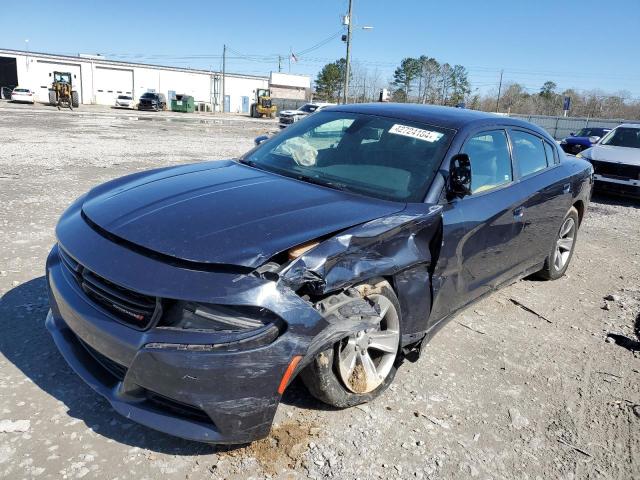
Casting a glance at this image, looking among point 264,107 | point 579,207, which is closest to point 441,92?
point 264,107

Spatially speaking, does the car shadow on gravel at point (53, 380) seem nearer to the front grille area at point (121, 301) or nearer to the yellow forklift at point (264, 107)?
the front grille area at point (121, 301)

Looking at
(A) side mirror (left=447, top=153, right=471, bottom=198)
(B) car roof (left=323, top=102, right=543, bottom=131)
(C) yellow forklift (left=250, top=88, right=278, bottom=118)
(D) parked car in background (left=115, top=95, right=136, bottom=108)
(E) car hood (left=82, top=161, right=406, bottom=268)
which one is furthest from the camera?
(C) yellow forklift (left=250, top=88, right=278, bottom=118)

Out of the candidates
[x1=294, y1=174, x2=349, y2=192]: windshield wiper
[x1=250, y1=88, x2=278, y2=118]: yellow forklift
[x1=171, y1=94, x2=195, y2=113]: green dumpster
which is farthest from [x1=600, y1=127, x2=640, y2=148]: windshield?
[x1=171, y1=94, x2=195, y2=113]: green dumpster

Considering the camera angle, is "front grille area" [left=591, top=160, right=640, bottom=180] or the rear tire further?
"front grille area" [left=591, top=160, right=640, bottom=180]

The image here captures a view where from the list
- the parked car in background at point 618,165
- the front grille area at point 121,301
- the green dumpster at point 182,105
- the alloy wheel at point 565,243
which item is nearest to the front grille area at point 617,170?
the parked car in background at point 618,165

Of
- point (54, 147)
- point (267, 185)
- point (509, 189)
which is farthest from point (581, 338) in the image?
point (54, 147)

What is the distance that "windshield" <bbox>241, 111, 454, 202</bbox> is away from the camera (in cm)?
311

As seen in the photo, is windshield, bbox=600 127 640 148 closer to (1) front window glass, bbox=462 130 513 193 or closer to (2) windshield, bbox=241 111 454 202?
(1) front window glass, bbox=462 130 513 193

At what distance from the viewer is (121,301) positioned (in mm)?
2156

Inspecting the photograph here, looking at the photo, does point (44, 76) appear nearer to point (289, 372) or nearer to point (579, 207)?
point (579, 207)

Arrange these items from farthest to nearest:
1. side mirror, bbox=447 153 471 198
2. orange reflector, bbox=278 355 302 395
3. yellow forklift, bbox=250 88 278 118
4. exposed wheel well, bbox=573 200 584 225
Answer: yellow forklift, bbox=250 88 278 118 → exposed wheel well, bbox=573 200 584 225 → side mirror, bbox=447 153 471 198 → orange reflector, bbox=278 355 302 395

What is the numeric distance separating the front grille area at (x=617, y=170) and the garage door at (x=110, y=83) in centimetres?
5531

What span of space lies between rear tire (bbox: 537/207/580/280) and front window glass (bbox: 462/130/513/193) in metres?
1.39

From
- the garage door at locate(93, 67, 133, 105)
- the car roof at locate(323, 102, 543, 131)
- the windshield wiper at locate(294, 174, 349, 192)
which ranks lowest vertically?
the windshield wiper at locate(294, 174, 349, 192)
